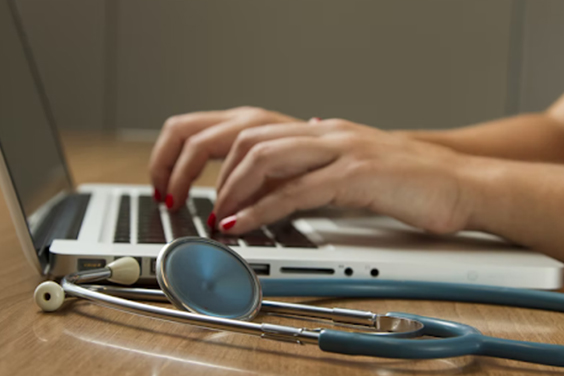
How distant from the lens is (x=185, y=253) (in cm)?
38

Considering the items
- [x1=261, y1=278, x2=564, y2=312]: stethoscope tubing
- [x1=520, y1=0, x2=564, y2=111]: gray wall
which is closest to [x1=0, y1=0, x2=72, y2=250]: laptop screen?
[x1=261, y1=278, x2=564, y2=312]: stethoscope tubing

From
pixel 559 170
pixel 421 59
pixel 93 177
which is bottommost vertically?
pixel 421 59

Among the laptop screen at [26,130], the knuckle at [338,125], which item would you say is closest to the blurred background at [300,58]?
the laptop screen at [26,130]

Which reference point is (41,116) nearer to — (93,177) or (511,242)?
(93,177)

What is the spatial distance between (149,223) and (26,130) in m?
0.21

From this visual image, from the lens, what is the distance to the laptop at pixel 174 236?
1.58 ft

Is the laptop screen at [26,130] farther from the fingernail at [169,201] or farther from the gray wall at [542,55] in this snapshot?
the gray wall at [542,55]

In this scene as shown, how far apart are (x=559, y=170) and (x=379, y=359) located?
442 millimetres

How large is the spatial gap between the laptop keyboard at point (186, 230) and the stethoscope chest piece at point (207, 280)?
0.15 m

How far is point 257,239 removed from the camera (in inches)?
23.7

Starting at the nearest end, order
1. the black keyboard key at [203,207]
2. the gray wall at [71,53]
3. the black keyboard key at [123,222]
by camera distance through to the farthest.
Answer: the black keyboard key at [123,222], the black keyboard key at [203,207], the gray wall at [71,53]

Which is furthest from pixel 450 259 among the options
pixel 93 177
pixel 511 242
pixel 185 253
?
pixel 93 177

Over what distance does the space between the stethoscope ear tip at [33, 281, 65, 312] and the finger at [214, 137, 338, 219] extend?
0.28 meters

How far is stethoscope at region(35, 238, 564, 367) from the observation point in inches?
12.0
